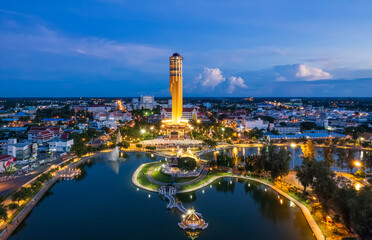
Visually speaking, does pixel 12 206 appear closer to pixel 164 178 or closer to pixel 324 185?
pixel 164 178

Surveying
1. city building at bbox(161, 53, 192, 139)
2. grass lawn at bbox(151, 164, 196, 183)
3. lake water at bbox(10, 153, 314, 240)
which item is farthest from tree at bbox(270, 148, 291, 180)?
city building at bbox(161, 53, 192, 139)

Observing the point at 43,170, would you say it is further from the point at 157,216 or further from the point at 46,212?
the point at 157,216

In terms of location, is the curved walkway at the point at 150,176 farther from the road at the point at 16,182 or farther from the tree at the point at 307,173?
the tree at the point at 307,173

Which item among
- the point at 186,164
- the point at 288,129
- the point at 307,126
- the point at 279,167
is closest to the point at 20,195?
the point at 186,164

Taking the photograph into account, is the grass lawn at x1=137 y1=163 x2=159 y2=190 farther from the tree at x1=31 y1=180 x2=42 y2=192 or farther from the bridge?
the tree at x1=31 y1=180 x2=42 y2=192

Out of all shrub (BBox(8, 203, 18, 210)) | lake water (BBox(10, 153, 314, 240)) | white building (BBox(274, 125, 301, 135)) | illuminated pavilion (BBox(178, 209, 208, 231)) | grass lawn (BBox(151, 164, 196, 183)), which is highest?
white building (BBox(274, 125, 301, 135))

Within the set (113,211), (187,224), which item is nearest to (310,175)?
(187,224)
